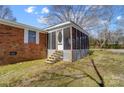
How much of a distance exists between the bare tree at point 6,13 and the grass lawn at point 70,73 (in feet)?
7.11

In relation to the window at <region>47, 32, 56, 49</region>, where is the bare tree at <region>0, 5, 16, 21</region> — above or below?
above

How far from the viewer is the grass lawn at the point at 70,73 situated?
6.56 meters

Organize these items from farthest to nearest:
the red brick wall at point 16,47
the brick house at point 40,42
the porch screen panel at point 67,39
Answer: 1. the porch screen panel at point 67,39
2. the brick house at point 40,42
3. the red brick wall at point 16,47

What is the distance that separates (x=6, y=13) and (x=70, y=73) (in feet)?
12.0

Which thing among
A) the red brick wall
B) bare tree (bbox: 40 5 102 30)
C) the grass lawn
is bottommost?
the grass lawn

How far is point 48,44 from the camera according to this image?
1059 centimetres

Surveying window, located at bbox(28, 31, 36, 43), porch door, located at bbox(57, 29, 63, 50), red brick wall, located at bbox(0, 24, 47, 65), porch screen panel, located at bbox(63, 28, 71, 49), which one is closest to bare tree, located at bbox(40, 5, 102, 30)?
porch screen panel, located at bbox(63, 28, 71, 49)

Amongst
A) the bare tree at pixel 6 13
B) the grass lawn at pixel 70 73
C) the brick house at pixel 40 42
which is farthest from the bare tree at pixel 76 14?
the bare tree at pixel 6 13

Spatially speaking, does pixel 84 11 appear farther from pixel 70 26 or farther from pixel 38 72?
pixel 38 72

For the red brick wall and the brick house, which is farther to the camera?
the brick house

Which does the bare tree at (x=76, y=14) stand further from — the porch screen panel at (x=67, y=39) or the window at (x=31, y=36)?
the window at (x=31, y=36)

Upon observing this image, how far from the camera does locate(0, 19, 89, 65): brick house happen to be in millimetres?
8906

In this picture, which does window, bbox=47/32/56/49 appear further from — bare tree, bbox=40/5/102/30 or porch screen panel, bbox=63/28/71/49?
bare tree, bbox=40/5/102/30

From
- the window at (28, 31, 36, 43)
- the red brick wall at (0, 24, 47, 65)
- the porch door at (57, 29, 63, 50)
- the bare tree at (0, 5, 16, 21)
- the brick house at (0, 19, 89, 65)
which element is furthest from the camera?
the window at (28, 31, 36, 43)
